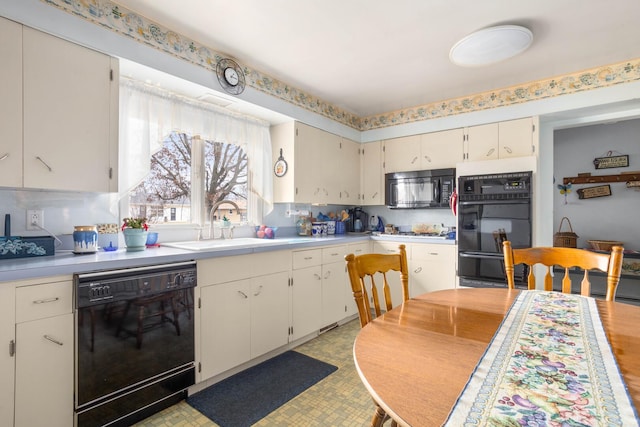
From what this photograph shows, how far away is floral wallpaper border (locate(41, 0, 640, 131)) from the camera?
1.90m

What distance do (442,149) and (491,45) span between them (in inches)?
57.9

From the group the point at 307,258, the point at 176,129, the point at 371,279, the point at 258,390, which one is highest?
the point at 176,129

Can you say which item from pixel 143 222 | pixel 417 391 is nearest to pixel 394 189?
pixel 143 222

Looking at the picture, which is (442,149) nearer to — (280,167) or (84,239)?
(280,167)

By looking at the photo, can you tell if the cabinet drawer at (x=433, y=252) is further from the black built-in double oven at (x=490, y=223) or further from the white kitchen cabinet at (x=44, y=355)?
the white kitchen cabinet at (x=44, y=355)

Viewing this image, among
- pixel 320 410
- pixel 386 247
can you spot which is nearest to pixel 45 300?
pixel 320 410

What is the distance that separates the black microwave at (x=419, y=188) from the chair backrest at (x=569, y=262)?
1.75 meters

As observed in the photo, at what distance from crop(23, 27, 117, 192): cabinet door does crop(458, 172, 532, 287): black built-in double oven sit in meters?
3.04

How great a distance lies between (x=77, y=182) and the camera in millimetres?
1808

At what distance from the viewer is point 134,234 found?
208cm

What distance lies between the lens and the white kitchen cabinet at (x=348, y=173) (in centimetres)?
386

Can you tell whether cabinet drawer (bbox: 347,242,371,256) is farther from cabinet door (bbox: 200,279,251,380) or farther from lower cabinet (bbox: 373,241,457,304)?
cabinet door (bbox: 200,279,251,380)

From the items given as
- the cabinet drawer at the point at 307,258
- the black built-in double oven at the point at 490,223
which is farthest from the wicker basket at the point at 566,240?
the cabinet drawer at the point at 307,258

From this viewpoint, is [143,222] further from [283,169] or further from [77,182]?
[283,169]
